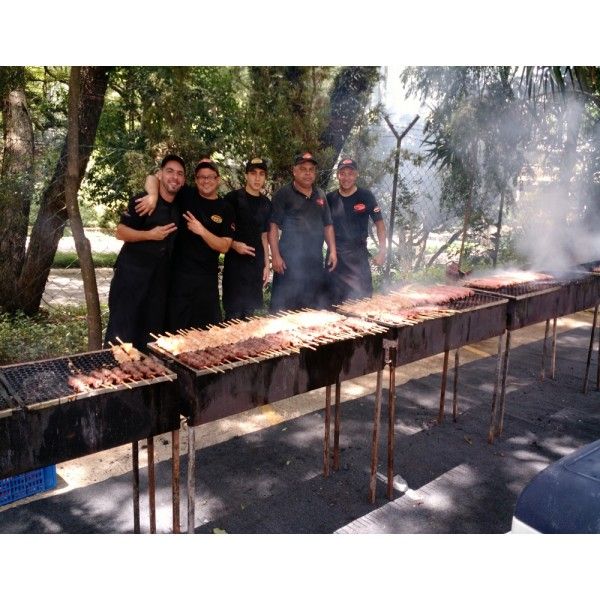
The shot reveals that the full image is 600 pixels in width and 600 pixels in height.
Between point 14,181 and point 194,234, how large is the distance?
13.8 ft

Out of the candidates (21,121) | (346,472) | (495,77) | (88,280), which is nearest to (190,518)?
(346,472)

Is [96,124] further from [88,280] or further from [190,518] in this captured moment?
[190,518]

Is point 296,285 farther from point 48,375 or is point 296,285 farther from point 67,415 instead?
point 67,415

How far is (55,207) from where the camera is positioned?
786cm

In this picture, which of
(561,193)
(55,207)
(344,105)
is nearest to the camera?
(55,207)

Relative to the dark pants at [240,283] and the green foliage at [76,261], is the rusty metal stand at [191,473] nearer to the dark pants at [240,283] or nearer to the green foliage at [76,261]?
the dark pants at [240,283]

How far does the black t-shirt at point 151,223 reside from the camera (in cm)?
450

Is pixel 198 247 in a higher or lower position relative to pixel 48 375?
higher

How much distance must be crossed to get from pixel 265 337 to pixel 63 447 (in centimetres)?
142

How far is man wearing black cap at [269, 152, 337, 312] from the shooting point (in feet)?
19.2

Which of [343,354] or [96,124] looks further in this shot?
[96,124]

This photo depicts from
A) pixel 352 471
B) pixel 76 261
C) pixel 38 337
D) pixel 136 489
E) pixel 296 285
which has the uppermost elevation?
pixel 296 285

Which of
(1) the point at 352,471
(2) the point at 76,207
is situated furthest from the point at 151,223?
(1) the point at 352,471

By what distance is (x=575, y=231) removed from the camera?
1062cm
